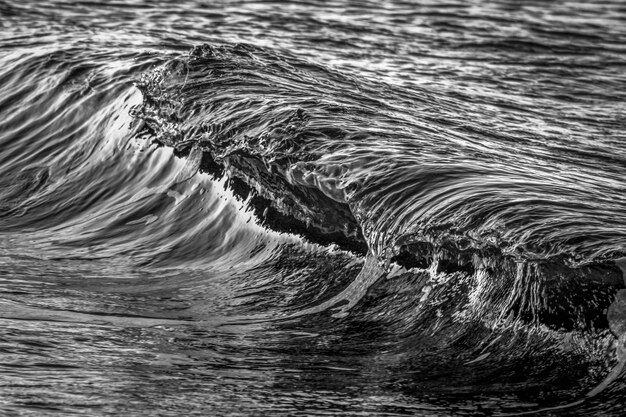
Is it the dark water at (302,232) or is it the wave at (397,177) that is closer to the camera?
the dark water at (302,232)

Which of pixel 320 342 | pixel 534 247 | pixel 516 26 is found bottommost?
pixel 516 26

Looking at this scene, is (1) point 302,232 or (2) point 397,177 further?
(1) point 302,232

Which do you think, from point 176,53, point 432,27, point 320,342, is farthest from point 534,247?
point 432,27

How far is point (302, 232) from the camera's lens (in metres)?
6.13

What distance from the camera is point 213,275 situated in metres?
5.93

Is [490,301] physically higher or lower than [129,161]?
higher

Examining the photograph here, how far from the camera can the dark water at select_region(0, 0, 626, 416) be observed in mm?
4367

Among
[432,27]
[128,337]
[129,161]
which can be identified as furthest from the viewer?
[432,27]

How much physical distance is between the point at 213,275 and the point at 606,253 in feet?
7.09

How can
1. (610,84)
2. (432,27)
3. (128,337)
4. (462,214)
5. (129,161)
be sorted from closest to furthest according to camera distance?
(128,337) < (462,214) < (129,161) < (610,84) < (432,27)

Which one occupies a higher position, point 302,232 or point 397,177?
point 397,177

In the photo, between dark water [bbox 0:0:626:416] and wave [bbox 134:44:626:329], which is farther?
wave [bbox 134:44:626:329]

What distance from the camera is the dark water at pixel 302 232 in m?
4.37

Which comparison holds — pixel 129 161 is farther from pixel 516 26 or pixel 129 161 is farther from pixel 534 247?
pixel 516 26
